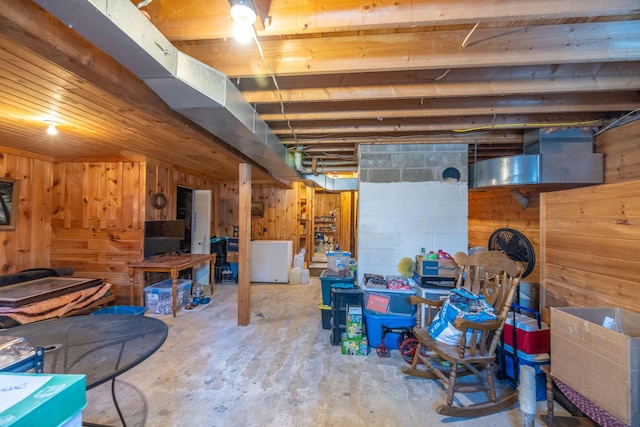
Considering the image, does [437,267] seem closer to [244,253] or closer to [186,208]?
[244,253]

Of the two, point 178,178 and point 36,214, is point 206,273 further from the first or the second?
point 36,214

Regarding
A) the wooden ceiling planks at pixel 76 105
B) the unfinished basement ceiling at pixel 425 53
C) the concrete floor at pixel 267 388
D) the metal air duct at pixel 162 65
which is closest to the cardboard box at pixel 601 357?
the concrete floor at pixel 267 388

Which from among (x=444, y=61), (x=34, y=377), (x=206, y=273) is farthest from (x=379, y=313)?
(x=206, y=273)

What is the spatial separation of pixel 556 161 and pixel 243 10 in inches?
123

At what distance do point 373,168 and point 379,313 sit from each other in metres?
1.69

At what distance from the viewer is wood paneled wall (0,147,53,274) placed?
3234 mm

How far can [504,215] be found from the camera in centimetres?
488

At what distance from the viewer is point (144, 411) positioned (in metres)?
1.85

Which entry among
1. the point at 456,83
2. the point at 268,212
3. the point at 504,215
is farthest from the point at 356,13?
the point at 268,212

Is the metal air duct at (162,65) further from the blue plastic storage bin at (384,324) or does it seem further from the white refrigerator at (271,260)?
the white refrigerator at (271,260)

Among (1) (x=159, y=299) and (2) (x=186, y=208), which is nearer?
(1) (x=159, y=299)

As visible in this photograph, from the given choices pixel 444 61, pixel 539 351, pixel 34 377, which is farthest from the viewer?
pixel 539 351

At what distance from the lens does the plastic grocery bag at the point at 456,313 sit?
6.58ft

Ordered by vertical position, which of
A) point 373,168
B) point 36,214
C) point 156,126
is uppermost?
point 156,126
